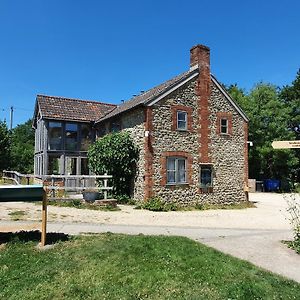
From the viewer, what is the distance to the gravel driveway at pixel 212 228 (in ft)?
26.7

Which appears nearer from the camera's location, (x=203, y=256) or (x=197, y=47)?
(x=203, y=256)

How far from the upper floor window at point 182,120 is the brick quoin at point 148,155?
2013 mm

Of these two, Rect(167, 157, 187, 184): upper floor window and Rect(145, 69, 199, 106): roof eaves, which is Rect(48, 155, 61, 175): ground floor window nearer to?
Rect(167, 157, 187, 184): upper floor window

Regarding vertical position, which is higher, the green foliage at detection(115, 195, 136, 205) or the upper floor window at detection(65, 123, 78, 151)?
the upper floor window at detection(65, 123, 78, 151)

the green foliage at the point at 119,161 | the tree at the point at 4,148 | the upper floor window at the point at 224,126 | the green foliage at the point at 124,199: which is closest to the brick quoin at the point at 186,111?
the upper floor window at the point at 224,126

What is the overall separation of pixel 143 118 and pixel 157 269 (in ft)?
45.1

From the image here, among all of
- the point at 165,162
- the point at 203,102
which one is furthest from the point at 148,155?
the point at 203,102

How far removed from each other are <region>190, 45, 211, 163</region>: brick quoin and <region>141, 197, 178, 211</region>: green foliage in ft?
12.2

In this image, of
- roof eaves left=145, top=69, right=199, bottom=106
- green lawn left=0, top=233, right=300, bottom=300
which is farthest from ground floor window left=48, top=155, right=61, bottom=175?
green lawn left=0, top=233, right=300, bottom=300

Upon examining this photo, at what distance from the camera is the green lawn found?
233 inches

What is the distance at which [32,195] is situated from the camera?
8.65m

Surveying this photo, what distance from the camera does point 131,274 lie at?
661 cm

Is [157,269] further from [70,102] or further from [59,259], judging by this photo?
[70,102]

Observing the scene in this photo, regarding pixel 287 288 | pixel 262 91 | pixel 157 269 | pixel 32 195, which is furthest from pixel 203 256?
pixel 262 91
